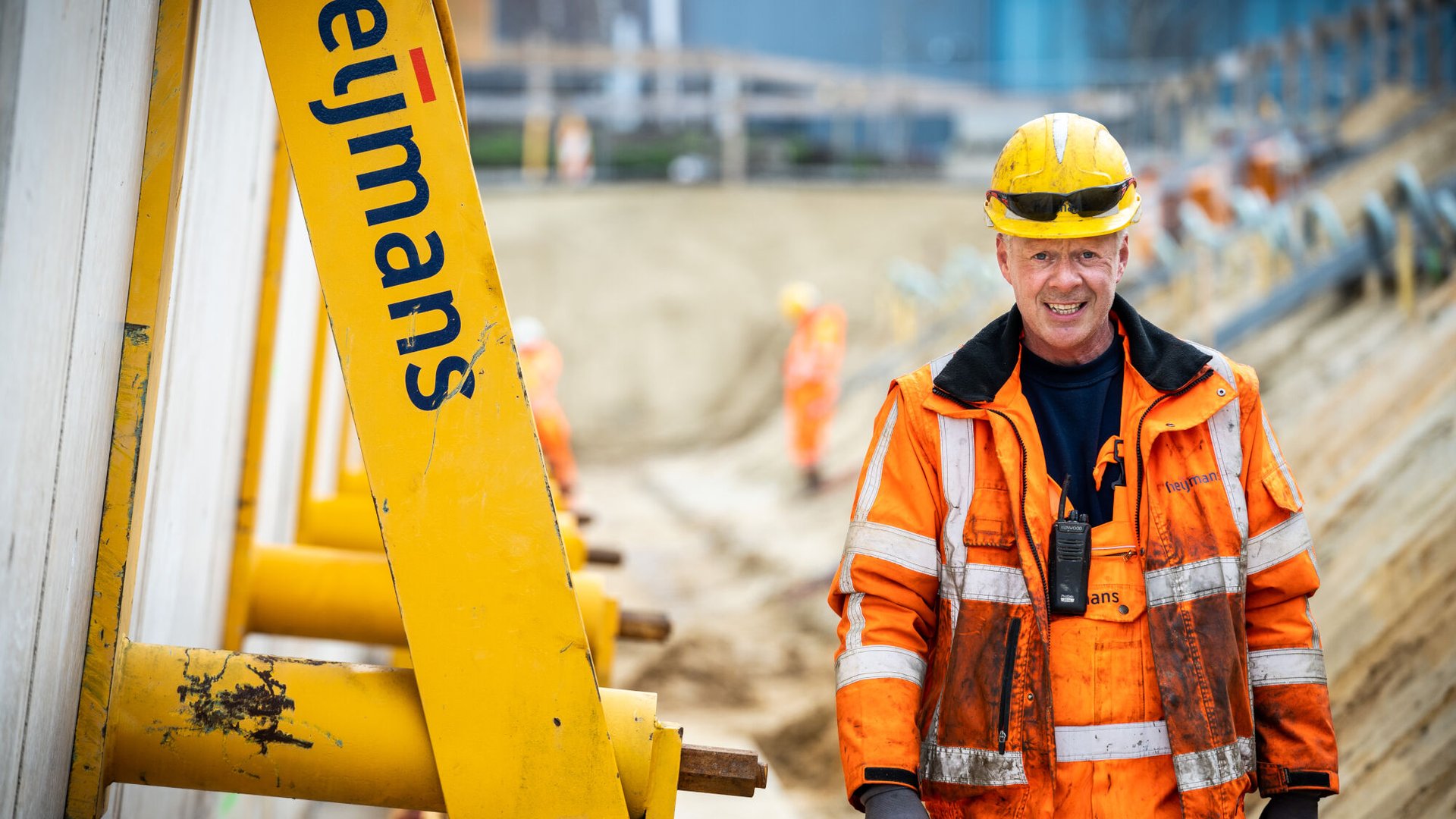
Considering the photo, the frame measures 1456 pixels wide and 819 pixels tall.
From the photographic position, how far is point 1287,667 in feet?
7.71

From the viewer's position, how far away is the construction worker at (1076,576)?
7.35ft

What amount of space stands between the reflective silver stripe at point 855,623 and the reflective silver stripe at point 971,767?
0.81 ft

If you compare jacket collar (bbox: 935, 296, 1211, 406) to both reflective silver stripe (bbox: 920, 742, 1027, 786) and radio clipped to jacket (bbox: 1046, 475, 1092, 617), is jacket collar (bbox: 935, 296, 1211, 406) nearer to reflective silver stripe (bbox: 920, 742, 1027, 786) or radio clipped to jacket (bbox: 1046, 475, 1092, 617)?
radio clipped to jacket (bbox: 1046, 475, 1092, 617)

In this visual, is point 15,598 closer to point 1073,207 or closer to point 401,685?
point 401,685

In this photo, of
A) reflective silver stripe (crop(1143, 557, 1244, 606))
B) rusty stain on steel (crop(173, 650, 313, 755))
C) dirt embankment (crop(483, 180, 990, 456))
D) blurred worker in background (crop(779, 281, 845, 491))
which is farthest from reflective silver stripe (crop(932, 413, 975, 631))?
dirt embankment (crop(483, 180, 990, 456))

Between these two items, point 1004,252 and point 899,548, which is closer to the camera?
point 899,548

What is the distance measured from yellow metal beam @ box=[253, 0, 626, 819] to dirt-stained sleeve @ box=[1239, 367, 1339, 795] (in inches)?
50.9

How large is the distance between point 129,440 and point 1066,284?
1883 mm

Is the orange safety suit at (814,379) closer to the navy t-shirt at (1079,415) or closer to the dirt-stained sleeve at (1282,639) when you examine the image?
the navy t-shirt at (1079,415)

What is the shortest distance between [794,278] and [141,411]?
22573 millimetres

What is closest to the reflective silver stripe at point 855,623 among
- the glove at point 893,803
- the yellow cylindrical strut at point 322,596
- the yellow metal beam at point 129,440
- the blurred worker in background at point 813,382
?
the glove at point 893,803

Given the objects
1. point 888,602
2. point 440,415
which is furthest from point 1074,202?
point 440,415

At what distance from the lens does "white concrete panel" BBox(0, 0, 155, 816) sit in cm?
197

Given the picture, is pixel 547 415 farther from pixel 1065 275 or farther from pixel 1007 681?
pixel 1007 681
